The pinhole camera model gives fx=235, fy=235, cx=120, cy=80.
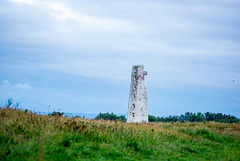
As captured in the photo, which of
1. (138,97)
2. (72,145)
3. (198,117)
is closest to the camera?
(72,145)

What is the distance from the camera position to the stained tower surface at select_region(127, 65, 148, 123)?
4184 cm

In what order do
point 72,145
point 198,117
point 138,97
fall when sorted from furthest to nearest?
point 198,117 < point 138,97 < point 72,145

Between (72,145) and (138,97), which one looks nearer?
(72,145)

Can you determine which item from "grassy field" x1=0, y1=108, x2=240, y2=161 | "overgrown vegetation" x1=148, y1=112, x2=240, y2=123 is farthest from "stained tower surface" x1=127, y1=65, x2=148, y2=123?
"grassy field" x1=0, y1=108, x2=240, y2=161

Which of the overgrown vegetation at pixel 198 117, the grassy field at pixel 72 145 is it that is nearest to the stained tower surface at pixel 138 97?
the overgrown vegetation at pixel 198 117

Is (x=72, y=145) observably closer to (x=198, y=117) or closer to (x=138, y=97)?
(x=138, y=97)

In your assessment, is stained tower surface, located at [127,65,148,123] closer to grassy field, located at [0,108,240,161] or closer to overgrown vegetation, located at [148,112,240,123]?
overgrown vegetation, located at [148,112,240,123]

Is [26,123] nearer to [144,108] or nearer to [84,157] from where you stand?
[84,157]

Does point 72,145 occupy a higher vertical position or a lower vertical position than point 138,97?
lower

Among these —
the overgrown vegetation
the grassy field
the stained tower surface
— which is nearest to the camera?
the grassy field

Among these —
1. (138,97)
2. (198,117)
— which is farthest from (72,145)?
(198,117)

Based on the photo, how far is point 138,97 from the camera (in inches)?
1656

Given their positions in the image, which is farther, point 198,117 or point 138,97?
point 198,117

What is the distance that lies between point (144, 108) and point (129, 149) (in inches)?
1323
